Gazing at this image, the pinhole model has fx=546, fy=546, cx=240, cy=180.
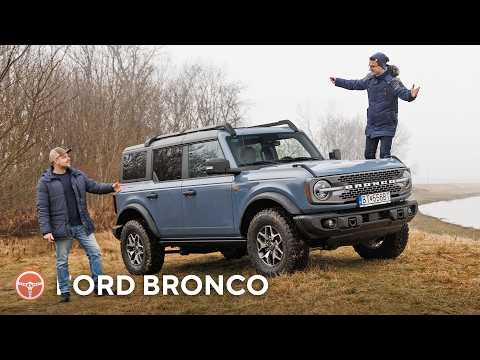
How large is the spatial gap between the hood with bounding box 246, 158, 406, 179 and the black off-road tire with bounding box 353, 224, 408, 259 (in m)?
1.03

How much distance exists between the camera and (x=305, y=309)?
5.16m

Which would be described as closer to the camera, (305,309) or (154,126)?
(305,309)

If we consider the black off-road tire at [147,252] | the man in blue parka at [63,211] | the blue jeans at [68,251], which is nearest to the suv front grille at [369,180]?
the man in blue parka at [63,211]

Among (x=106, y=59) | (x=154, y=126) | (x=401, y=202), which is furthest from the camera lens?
(x=154, y=126)

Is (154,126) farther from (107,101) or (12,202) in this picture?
(12,202)

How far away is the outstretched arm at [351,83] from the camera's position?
7.62 meters

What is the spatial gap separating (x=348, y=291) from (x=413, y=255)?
7.46ft

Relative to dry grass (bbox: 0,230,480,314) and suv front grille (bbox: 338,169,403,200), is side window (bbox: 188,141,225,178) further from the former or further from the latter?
suv front grille (bbox: 338,169,403,200)

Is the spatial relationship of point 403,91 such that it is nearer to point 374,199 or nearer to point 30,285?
point 374,199

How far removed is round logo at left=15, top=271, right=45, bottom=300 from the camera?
5.76 m

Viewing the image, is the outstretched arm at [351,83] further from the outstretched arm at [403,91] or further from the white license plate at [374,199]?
the white license plate at [374,199]

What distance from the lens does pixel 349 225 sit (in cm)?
607

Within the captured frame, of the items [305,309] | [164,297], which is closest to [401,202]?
[305,309]

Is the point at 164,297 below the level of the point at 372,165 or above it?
below
